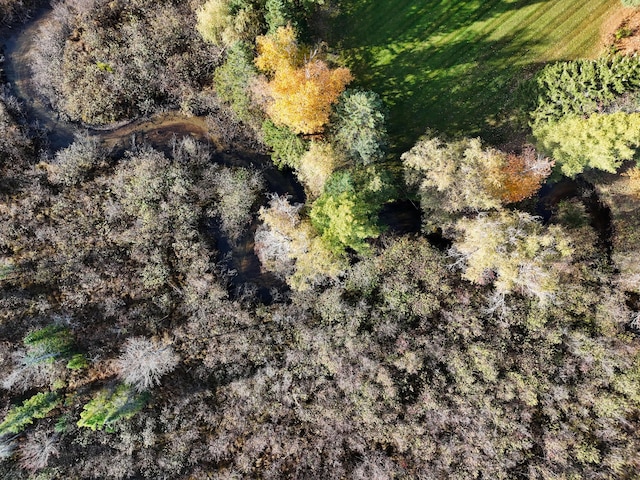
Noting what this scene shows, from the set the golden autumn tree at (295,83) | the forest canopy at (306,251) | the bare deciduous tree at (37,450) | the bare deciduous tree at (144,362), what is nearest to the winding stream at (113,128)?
the forest canopy at (306,251)

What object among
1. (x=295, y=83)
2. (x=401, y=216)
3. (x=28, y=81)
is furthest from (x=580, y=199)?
(x=28, y=81)

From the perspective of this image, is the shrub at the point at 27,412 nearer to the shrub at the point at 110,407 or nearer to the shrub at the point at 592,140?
the shrub at the point at 110,407

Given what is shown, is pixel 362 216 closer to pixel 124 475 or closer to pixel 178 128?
pixel 178 128

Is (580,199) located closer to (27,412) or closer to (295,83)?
(295,83)

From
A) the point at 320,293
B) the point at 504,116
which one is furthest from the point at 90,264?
the point at 504,116

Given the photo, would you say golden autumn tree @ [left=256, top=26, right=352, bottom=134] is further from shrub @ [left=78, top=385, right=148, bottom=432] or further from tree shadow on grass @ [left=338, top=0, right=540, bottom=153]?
shrub @ [left=78, top=385, right=148, bottom=432]
